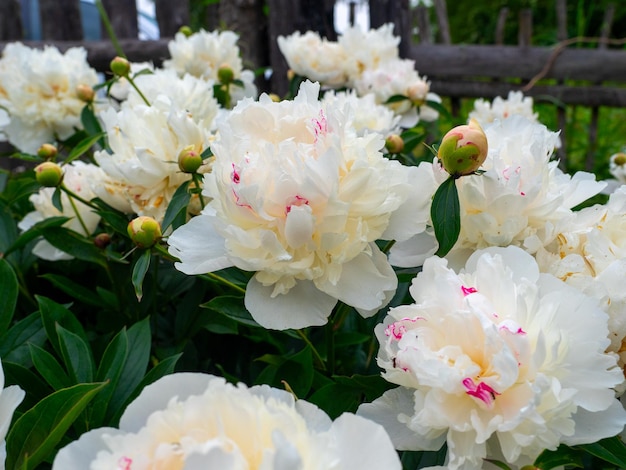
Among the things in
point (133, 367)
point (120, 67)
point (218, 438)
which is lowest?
point (133, 367)

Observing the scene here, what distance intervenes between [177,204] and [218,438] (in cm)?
33

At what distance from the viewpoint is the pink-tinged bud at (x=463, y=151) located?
1.41ft

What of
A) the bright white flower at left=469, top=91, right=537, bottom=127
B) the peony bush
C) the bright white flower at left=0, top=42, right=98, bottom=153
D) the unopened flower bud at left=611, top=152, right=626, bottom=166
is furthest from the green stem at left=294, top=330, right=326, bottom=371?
the bright white flower at left=469, top=91, right=537, bottom=127

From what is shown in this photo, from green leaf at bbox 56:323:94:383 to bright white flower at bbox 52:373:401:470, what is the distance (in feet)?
0.70

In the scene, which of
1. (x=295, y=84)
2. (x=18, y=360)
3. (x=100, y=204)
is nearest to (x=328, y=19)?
(x=295, y=84)

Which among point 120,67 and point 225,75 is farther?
point 225,75

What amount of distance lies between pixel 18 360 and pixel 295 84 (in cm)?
84

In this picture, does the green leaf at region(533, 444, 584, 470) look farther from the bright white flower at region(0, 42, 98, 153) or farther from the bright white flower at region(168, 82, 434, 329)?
the bright white flower at region(0, 42, 98, 153)

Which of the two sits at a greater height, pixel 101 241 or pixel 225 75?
pixel 225 75

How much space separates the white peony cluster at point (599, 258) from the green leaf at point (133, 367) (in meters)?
0.33

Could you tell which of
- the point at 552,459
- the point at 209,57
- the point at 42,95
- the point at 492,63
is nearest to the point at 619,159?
the point at 552,459

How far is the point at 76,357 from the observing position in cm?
54

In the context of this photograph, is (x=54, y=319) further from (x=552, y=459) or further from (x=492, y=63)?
(x=492, y=63)

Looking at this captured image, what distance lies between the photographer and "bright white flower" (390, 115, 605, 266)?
18.3 inches
